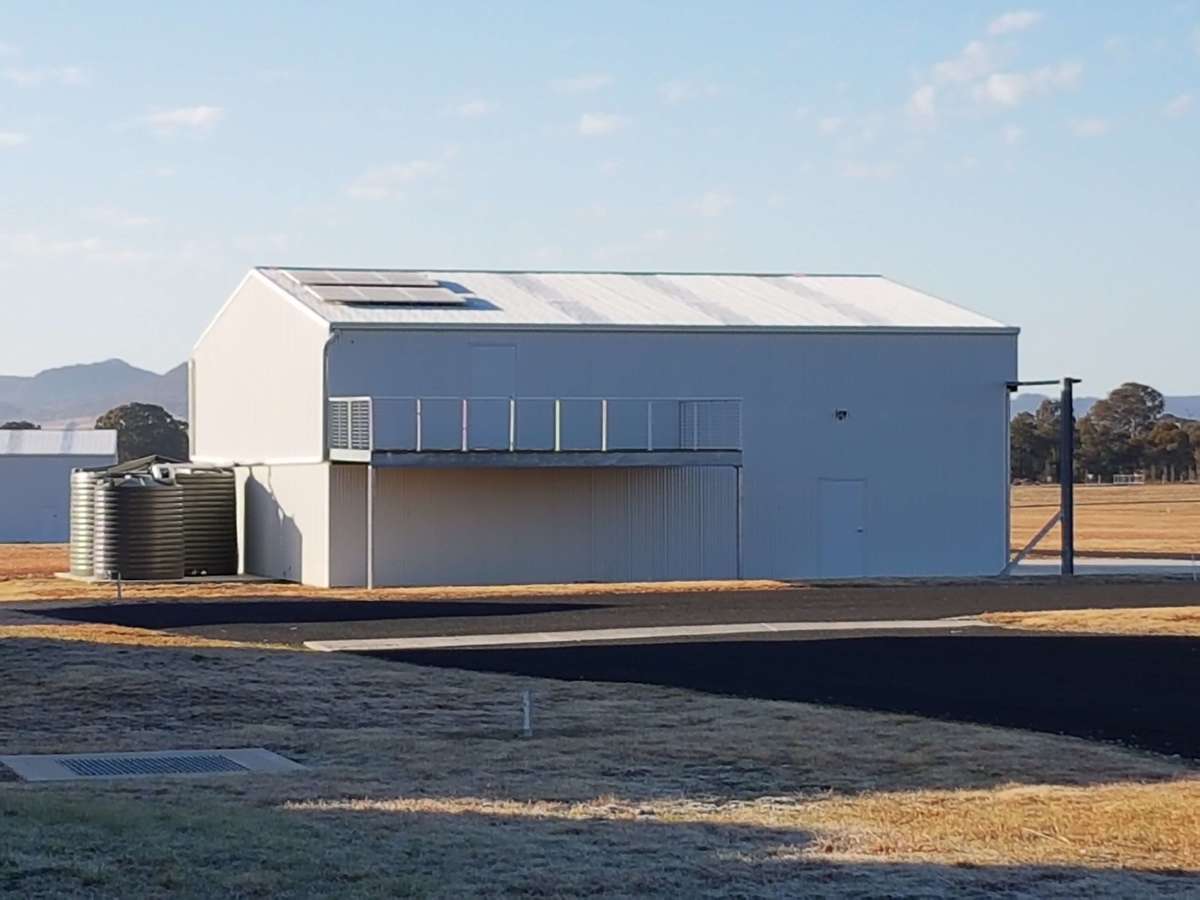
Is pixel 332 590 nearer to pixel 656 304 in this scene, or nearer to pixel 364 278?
pixel 364 278

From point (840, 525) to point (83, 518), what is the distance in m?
16.0

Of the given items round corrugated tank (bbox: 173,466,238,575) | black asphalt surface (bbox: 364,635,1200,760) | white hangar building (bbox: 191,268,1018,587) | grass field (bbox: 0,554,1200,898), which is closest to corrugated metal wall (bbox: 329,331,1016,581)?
white hangar building (bbox: 191,268,1018,587)

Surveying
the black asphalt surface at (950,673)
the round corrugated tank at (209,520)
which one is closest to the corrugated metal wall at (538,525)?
the round corrugated tank at (209,520)

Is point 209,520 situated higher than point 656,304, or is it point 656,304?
point 656,304

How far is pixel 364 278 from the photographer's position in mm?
43875

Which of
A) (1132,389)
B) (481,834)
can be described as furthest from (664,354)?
(1132,389)

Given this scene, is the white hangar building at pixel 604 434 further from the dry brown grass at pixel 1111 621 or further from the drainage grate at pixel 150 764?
the drainage grate at pixel 150 764

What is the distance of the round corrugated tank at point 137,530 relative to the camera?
41.7 m

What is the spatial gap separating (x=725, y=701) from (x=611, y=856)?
8.92m

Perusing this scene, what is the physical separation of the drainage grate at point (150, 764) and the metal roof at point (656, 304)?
25.3 m

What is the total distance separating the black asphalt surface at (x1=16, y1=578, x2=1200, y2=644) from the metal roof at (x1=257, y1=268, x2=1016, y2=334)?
7.04 metres

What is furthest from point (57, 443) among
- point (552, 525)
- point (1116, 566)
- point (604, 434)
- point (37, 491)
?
point (1116, 566)

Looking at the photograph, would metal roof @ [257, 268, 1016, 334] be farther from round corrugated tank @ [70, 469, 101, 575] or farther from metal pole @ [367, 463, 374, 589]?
round corrugated tank @ [70, 469, 101, 575]

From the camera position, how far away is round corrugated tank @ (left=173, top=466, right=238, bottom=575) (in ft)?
144
